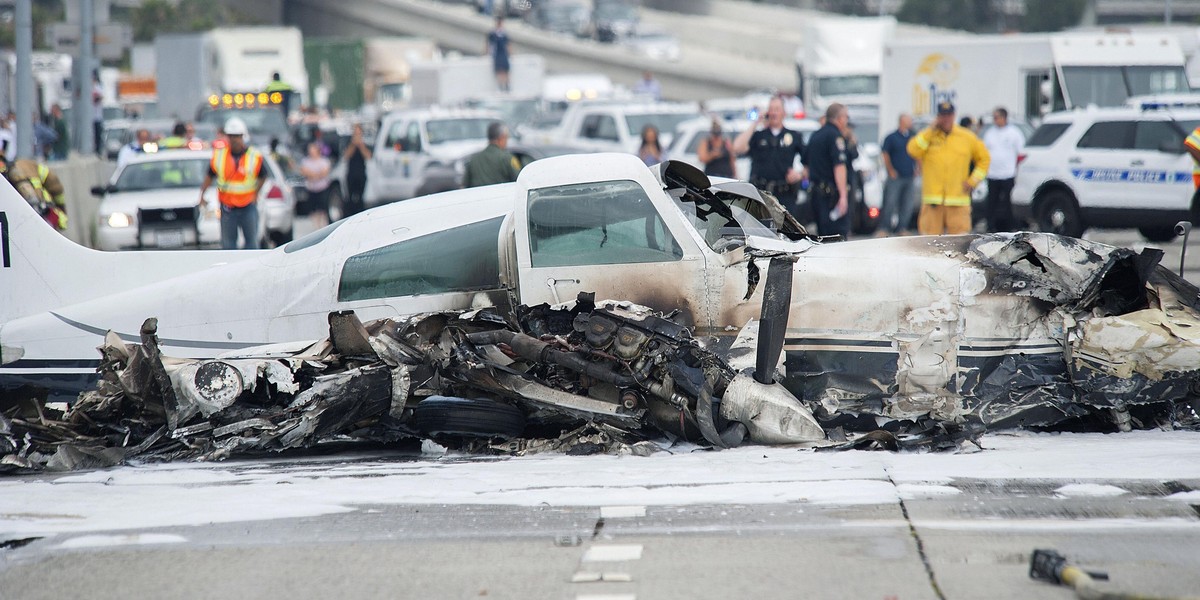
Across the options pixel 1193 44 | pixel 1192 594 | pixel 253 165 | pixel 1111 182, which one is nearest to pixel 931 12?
pixel 1193 44

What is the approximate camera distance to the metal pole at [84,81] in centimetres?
2162

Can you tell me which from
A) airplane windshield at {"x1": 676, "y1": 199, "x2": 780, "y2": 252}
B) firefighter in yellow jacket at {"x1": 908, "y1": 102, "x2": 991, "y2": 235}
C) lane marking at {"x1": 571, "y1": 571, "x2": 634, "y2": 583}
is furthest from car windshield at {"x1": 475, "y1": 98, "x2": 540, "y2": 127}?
lane marking at {"x1": 571, "y1": 571, "x2": 634, "y2": 583}

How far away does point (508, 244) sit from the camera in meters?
7.52

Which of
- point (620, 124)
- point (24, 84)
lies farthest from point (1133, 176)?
point (24, 84)

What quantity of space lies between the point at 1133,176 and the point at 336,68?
35.6m

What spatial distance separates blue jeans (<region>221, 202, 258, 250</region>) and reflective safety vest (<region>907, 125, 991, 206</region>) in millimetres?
7061

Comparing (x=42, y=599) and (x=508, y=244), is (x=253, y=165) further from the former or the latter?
(x=42, y=599)

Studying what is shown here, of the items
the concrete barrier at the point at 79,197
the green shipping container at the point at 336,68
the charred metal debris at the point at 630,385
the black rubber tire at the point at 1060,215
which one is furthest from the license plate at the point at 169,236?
the green shipping container at the point at 336,68

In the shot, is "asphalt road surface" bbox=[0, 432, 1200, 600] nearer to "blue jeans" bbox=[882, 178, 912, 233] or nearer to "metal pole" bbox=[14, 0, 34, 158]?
"blue jeans" bbox=[882, 178, 912, 233]

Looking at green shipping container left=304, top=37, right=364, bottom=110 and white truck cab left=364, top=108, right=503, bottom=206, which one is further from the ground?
green shipping container left=304, top=37, right=364, bottom=110

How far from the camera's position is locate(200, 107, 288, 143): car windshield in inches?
1283

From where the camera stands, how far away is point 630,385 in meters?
6.81

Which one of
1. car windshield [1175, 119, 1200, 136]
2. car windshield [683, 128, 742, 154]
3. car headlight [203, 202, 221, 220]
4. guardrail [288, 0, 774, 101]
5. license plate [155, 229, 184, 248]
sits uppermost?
guardrail [288, 0, 774, 101]

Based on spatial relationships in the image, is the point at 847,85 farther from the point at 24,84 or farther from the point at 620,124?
the point at 24,84
